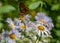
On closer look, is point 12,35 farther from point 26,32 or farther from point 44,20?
point 44,20

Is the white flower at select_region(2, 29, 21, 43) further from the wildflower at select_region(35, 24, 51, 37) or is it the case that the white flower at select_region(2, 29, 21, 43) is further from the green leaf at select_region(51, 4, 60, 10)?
the green leaf at select_region(51, 4, 60, 10)

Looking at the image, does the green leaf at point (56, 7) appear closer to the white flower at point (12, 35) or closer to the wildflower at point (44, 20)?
the wildflower at point (44, 20)

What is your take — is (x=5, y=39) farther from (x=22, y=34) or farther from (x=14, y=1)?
(x=14, y=1)

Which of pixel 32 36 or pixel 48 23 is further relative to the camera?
pixel 48 23

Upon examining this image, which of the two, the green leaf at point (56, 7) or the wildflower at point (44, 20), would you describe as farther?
the green leaf at point (56, 7)

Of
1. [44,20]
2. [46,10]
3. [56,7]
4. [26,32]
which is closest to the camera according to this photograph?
[26,32]

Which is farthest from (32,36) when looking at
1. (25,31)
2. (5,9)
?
(5,9)

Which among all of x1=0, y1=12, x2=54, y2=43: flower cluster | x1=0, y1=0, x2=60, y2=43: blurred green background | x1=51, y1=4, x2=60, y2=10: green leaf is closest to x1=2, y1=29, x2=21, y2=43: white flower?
x1=0, y1=12, x2=54, y2=43: flower cluster

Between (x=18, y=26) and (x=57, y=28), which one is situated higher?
(x=18, y=26)

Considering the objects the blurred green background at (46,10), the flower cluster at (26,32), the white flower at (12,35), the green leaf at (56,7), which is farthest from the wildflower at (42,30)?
the green leaf at (56,7)

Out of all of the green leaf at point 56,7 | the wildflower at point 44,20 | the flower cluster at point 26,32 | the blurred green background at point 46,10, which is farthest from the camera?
the green leaf at point 56,7

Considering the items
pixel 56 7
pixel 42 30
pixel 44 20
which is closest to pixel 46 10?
pixel 56 7
